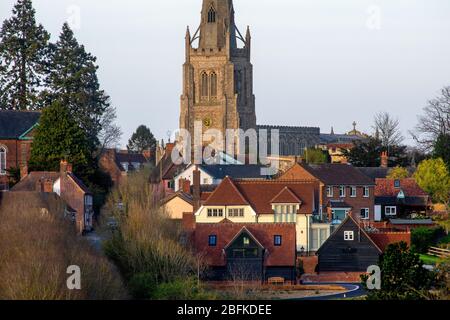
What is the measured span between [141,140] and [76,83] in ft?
261

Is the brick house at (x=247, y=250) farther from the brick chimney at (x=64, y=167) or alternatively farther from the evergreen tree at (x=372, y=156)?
the evergreen tree at (x=372, y=156)

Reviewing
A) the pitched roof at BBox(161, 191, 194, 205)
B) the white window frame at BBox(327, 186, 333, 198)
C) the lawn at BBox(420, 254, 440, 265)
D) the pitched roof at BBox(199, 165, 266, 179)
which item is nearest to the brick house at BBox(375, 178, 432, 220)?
the white window frame at BBox(327, 186, 333, 198)

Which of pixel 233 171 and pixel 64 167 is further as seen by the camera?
pixel 233 171

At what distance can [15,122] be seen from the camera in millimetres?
90000

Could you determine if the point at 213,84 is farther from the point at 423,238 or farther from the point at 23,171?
the point at 423,238

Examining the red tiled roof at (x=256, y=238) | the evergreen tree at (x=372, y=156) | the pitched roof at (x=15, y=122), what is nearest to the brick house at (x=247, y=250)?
the red tiled roof at (x=256, y=238)

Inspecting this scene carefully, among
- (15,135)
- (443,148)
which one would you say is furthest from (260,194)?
(443,148)

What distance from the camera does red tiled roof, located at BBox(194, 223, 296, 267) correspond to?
6300cm

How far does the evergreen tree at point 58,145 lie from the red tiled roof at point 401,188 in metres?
20.7

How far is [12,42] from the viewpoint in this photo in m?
94.6

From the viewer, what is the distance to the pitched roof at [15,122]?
89.6m

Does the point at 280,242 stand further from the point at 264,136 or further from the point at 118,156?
the point at 264,136

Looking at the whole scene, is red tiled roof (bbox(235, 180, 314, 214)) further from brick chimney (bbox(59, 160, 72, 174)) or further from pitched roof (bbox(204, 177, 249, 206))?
brick chimney (bbox(59, 160, 72, 174))
